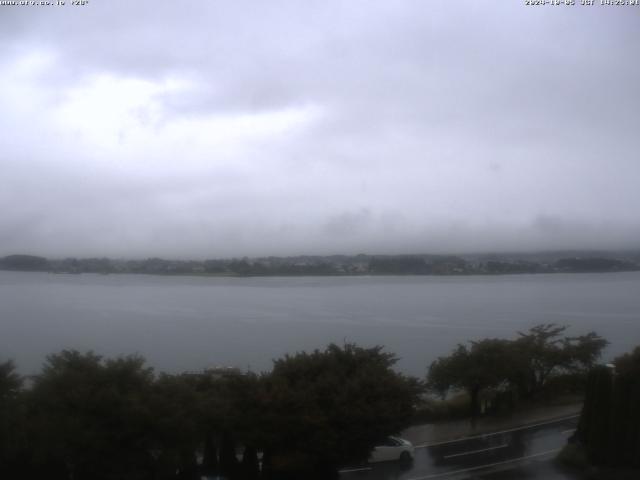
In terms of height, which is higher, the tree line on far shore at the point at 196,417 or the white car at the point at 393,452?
the tree line on far shore at the point at 196,417

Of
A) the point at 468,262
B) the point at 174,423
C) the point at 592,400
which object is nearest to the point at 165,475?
the point at 174,423

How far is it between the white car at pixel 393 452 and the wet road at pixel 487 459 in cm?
15

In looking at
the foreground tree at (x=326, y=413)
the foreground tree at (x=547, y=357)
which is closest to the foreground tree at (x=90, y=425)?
the foreground tree at (x=326, y=413)

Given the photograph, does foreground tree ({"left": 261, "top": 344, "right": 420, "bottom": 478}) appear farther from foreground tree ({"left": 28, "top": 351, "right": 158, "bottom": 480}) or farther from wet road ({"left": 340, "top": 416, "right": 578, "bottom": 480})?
foreground tree ({"left": 28, "top": 351, "right": 158, "bottom": 480})

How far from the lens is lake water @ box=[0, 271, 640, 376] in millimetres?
39031

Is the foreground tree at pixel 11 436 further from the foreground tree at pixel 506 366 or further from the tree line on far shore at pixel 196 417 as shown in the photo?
the foreground tree at pixel 506 366

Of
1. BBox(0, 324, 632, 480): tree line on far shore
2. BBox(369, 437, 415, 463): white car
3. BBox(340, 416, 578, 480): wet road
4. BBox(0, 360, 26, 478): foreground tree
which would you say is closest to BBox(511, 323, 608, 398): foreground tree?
BBox(340, 416, 578, 480): wet road

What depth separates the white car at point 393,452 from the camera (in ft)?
52.1

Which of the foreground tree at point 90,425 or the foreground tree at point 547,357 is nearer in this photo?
the foreground tree at point 90,425

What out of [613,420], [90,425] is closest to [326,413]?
[90,425]

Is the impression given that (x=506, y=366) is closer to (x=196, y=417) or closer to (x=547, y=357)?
(x=547, y=357)

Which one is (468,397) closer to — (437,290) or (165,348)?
(165,348)

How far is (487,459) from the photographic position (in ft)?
51.6

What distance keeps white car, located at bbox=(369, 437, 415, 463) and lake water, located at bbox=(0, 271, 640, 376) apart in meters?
9.97
